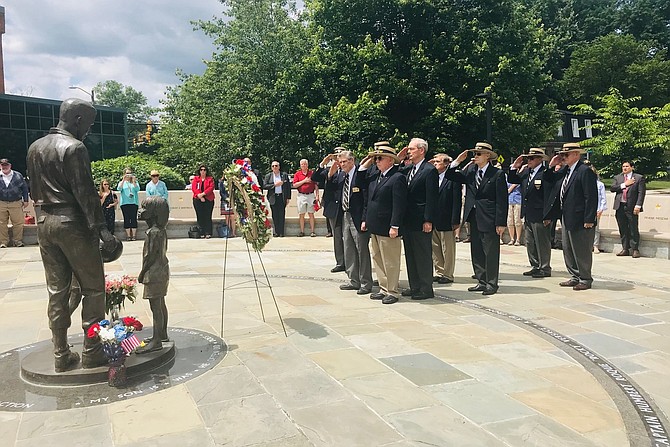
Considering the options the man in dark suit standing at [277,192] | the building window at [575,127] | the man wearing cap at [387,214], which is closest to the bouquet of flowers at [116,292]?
the man wearing cap at [387,214]

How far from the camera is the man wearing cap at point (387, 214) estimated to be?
6898 mm

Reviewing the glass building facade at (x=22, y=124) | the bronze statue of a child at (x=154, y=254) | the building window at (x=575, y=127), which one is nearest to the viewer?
the bronze statue of a child at (x=154, y=254)

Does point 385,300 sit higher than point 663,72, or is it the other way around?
point 663,72

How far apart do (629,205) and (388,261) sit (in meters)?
6.32

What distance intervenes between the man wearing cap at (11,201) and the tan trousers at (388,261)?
9143mm

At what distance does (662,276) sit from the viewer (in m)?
8.92

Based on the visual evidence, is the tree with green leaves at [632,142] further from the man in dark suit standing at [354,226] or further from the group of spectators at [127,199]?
the group of spectators at [127,199]

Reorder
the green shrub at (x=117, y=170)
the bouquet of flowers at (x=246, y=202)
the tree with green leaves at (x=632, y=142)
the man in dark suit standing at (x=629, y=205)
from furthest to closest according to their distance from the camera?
the tree with green leaves at (x=632, y=142)
the green shrub at (x=117, y=170)
the man in dark suit standing at (x=629, y=205)
the bouquet of flowers at (x=246, y=202)

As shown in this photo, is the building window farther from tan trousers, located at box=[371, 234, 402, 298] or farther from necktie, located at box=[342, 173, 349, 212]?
tan trousers, located at box=[371, 234, 402, 298]

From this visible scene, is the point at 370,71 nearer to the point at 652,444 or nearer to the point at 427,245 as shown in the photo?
the point at 427,245

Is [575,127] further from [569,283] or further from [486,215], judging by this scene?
[486,215]

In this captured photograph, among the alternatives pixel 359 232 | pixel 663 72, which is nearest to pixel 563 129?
pixel 663 72

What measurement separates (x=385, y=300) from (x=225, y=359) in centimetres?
268

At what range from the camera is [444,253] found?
28.8ft
